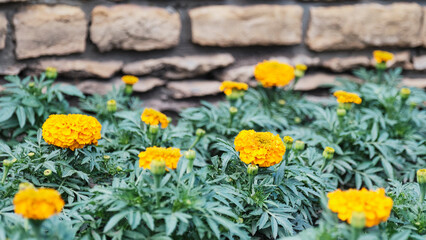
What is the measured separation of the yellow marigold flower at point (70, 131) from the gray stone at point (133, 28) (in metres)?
0.94

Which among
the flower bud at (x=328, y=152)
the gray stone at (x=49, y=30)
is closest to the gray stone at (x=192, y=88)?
the gray stone at (x=49, y=30)

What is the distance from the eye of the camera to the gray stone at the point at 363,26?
279 centimetres

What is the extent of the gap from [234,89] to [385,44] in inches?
52.3

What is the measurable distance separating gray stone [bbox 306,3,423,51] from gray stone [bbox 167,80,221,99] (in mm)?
704

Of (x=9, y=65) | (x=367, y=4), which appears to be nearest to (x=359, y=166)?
(x=367, y=4)

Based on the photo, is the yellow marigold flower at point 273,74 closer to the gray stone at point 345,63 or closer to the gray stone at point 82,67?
the gray stone at point 345,63

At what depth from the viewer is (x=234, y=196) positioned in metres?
1.65

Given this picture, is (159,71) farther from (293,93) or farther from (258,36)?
(293,93)

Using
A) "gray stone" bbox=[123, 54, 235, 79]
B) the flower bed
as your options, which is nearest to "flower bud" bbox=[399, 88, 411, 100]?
the flower bed

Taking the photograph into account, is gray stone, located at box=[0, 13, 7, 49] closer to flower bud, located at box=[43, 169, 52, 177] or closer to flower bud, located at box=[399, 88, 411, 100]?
flower bud, located at box=[43, 169, 52, 177]

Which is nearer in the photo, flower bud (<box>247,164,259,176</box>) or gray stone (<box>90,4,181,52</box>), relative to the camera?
flower bud (<box>247,164,259,176</box>)

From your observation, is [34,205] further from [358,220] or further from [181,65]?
[181,65]

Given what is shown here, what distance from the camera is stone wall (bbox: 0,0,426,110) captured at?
7.68ft

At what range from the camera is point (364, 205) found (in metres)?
1.19
